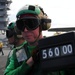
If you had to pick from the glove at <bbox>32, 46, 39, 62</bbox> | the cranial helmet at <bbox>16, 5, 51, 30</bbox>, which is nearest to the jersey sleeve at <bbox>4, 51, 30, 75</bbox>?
the glove at <bbox>32, 46, 39, 62</bbox>

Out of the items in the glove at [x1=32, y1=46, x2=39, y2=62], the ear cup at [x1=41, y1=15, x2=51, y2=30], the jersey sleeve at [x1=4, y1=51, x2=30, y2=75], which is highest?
the ear cup at [x1=41, y1=15, x2=51, y2=30]

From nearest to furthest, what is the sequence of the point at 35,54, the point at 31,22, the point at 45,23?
the point at 35,54 → the point at 31,22 → the point at 45,23

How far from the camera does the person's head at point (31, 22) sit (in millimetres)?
2294

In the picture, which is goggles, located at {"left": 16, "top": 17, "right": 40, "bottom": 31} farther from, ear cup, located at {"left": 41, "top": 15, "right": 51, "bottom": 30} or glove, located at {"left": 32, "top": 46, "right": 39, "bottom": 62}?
glove, located at {"left": 32, "top": 46, "right": 39, "bottom": 62}

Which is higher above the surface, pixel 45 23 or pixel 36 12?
pixel 36 12

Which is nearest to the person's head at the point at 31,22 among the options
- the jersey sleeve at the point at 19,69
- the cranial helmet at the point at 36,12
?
the cranial helmet at the point at 36,12

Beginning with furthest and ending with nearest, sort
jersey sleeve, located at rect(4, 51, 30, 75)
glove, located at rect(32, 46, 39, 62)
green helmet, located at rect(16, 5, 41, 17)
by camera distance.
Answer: green helmet, located at rect(16, 5, 41, 17), jersey sleeve, located at rect(4, 51, 30, 75), glove, located at rect(32, 46, 39, 62)

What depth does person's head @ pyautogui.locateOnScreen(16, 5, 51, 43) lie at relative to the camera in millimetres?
2294

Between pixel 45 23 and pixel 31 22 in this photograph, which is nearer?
pixel 31 22

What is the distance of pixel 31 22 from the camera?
2.23 meters

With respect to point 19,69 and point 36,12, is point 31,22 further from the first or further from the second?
point 19,69

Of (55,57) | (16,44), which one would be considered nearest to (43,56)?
(55,57)

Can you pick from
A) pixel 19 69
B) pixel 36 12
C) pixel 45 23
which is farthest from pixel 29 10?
pixel 19 69

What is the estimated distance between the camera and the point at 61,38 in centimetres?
155
